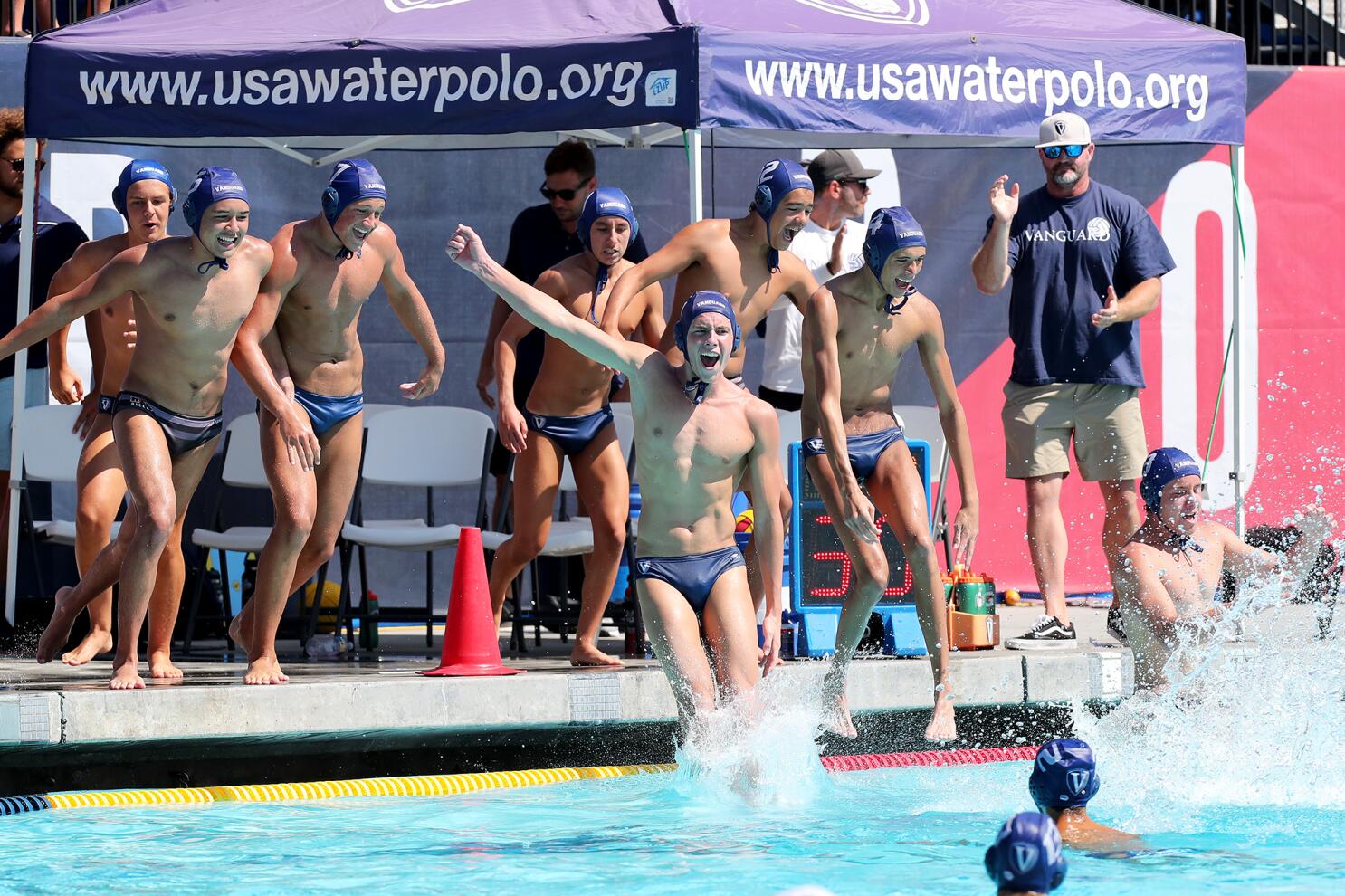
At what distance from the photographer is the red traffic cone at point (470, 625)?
294 inches

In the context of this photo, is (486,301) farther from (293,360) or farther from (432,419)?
(293,360)

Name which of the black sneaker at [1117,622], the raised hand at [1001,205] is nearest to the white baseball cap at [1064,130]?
the raised hand at [1001,205]

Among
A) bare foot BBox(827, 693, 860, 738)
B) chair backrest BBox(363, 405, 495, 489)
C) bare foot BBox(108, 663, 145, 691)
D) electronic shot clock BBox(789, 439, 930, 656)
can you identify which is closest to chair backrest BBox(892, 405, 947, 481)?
electronic shot clock BBox(789, 439, 930, 656)

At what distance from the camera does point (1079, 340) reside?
28.4 ft

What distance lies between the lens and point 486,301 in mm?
11023

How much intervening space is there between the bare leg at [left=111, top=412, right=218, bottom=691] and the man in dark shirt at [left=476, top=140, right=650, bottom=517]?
77.9 inches

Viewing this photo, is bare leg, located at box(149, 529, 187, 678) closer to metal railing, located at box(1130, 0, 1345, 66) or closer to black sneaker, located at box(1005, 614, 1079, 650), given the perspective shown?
black sneaker, located at box(1005, 614, 1079, 650)

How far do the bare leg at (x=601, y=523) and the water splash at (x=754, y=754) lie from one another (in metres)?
1.22

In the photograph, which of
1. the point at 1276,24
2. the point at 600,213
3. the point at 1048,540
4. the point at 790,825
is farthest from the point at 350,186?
the point at 1276,24

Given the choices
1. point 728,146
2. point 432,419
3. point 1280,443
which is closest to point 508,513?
point 432,419

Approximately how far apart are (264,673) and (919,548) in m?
2.54

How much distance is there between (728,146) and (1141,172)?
8.84 feet

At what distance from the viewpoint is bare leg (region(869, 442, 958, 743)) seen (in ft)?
23.4

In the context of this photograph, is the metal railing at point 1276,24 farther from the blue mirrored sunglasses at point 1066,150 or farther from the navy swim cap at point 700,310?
the navy swim cap at point 700,310
